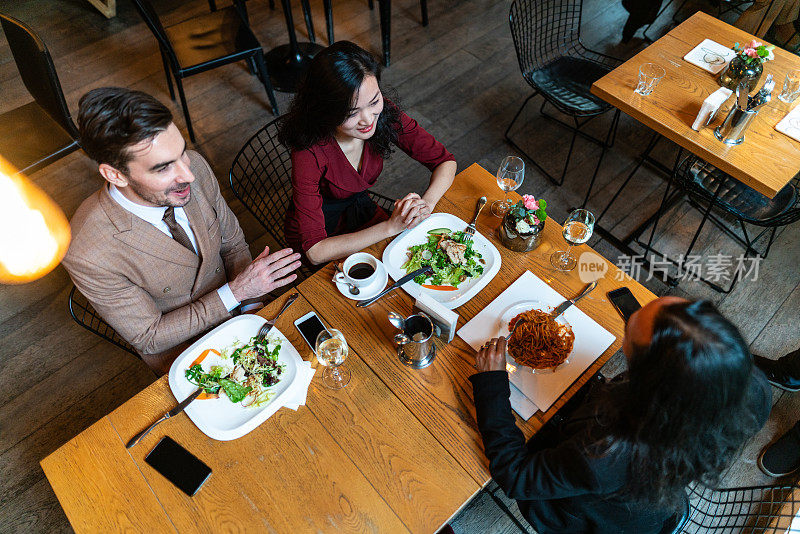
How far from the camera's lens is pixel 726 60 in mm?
2496

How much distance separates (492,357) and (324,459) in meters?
0.57

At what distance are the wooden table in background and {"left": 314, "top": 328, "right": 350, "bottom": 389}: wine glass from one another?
1800 millimetres

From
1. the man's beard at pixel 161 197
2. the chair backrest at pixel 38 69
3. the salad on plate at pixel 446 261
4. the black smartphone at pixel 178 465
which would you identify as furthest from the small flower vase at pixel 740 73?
the chair backrest at pixel 38 69

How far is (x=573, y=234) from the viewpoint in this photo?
67.4 inches

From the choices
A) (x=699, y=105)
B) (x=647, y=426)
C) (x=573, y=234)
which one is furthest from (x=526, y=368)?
(x=699, y=105)

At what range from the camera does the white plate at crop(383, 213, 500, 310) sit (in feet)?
5.45

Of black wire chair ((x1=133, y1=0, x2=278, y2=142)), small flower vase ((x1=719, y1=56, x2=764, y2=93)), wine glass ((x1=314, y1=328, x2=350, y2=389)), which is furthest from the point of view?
black wire chair ((x1=133, y1=0, x2=278, y2=142))

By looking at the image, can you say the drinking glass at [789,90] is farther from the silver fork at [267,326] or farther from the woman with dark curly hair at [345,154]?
the silver fork at [267,326]

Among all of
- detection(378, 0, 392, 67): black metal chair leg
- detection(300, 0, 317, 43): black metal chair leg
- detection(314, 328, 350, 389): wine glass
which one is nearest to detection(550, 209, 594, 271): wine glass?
detection(314, 328, 350, 389): wine glass

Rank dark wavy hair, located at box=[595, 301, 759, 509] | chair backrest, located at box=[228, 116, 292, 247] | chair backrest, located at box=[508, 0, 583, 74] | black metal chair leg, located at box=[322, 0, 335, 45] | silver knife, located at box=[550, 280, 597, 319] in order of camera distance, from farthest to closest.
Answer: black metal chair leg, located at box=[322, 0, 335, 45]
chair backrest, located at box=[508, 0, 583, 74]
chair backrest, located at box=[228, 116, 292, 247]
silver knife, located at box=[550, 280, 597, 319]
dark wavy hair, located at box=[595, 301, 759, 509]

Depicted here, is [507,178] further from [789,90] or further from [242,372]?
[789,90]

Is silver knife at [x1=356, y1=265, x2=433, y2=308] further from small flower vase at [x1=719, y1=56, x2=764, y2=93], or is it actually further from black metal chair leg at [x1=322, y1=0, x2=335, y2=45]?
black metal chair leg at [x1=322, y1=0, x2=335, y2=45]

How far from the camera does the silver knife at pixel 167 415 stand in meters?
1.38

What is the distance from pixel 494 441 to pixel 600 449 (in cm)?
27
